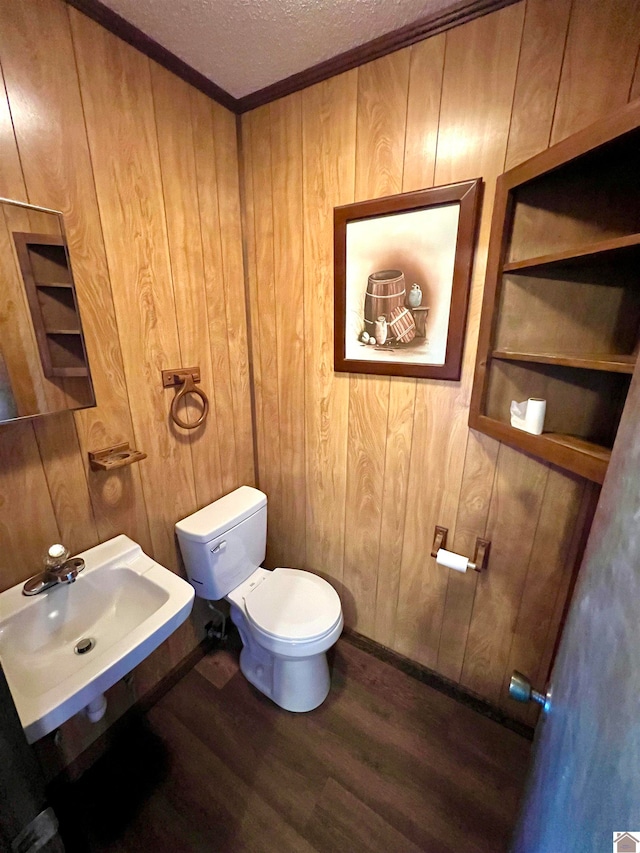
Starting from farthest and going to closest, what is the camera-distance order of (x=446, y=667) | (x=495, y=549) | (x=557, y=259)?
(x=446, y=667)
(x=495, y=549)
(x=557, y=259)

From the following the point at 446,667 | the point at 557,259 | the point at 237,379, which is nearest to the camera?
the point at 557,259

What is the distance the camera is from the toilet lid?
4.42 feet

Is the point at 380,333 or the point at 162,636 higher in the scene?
the point at 380,333

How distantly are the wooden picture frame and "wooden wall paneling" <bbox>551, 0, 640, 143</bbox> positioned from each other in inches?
10.5

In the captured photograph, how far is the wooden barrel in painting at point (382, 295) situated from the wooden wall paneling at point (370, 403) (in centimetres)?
25

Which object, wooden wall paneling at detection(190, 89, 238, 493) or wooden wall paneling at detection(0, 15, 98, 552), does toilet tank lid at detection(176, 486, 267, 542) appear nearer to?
wooden wall paneling at detection(190, 89, 238, 493)

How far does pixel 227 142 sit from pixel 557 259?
1.41 meters

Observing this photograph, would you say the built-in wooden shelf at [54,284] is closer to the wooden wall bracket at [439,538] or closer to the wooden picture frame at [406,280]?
the wooden picture frame at [406,280]

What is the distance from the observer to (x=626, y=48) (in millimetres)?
845

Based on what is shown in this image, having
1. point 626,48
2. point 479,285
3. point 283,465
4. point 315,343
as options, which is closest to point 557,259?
point 479,285

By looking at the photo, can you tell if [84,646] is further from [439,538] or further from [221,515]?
[439,538]

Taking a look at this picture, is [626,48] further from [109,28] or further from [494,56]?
[109,28]

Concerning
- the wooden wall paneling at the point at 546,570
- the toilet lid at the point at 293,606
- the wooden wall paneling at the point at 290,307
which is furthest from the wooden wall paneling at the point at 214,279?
the wooden wall paneling at the point at 546,570

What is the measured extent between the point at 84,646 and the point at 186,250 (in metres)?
1.45
